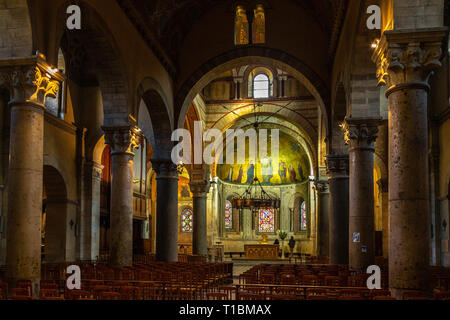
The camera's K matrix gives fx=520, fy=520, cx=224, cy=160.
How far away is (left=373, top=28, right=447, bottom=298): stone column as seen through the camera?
10.1 m

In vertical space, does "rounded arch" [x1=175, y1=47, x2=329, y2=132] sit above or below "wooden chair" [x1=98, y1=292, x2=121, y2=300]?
above

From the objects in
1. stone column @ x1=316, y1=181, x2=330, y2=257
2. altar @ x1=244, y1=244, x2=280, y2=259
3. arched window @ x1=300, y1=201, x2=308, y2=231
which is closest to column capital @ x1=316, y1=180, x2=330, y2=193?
stone column @ x1=316, y1=181, x2=330, y2=257

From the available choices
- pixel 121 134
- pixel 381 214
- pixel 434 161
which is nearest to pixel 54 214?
pixel 121 134

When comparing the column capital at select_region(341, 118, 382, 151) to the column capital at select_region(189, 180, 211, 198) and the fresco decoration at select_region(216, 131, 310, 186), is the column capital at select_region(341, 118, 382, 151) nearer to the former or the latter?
the column capital at select_region(189, 180, 211, 198)

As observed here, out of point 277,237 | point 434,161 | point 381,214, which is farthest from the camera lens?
point 277,237

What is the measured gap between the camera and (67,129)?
2314cm

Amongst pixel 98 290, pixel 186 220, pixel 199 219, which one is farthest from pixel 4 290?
pixel 186 220

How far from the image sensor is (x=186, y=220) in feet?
143

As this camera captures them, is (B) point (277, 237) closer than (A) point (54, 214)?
No

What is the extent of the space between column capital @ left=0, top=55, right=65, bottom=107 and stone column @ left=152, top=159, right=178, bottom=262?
1268cm

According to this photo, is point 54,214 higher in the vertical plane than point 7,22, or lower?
lower

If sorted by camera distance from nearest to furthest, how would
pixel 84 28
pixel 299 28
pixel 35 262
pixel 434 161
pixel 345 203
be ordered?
pixel 35 262, pixel 84 28, pixel 434 161, pixel 345 203, pixel 299 28
